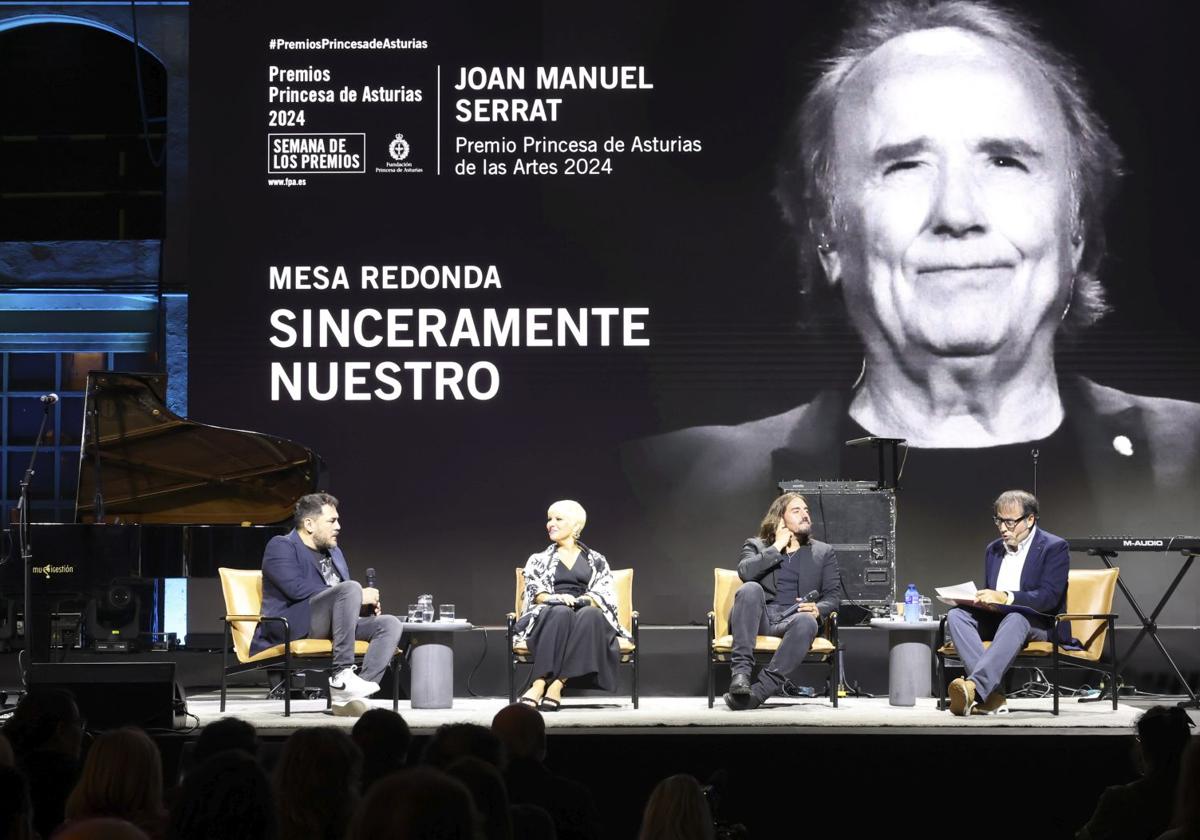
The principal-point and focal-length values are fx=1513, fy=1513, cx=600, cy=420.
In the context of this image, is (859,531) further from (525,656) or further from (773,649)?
(525,656)

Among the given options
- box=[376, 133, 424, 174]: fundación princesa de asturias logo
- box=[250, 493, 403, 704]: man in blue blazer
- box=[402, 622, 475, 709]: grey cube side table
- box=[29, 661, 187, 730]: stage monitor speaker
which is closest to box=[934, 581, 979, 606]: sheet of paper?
box=[402, 622, 475, 709]: grey cube side table

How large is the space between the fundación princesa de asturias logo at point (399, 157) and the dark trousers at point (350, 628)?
259cm

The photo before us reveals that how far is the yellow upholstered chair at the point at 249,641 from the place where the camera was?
686cm

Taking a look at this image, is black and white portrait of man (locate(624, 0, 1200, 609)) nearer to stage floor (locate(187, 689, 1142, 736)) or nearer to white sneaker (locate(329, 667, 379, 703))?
stage floor (locate(187, 689, 1142, 736))

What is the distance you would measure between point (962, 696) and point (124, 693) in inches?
139

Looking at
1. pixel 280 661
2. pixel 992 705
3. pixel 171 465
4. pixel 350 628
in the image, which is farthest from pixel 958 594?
pixel 171 465

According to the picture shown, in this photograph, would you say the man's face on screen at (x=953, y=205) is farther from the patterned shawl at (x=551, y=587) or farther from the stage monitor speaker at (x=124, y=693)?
the stage monitor speaker at (x=124, y=693)

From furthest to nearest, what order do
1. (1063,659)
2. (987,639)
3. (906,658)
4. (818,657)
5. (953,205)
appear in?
1. (953,205)
2. (906,658)
3. (818,657)
4. (987,639)
5. (1063,659)

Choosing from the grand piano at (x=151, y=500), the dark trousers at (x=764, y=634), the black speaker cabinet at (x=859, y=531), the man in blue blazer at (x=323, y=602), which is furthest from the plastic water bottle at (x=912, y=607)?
the grand piano at (x=151, y=500)

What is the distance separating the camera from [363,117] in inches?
336

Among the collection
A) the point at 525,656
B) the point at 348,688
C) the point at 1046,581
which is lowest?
the point at 348,688

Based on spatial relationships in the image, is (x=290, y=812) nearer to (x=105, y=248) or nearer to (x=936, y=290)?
(x=936, y=290)

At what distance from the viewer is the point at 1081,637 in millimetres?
7168

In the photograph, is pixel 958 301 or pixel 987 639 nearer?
pixel 987 639
